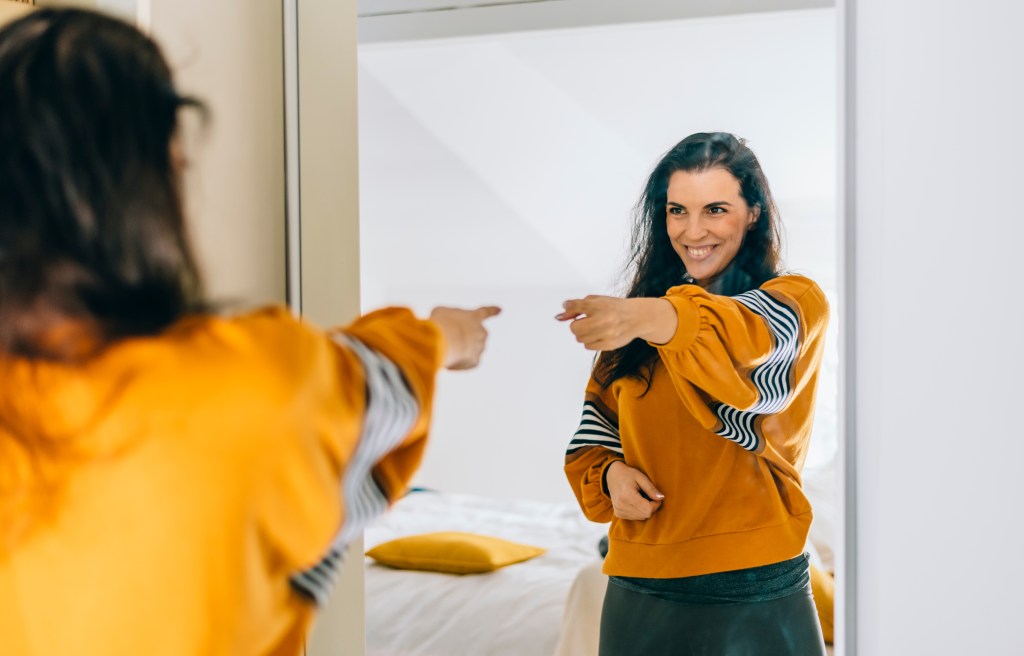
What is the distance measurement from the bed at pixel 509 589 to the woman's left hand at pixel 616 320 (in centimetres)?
24

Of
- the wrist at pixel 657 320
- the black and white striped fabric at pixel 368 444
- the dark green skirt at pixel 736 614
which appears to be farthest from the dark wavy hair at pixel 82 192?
the dark green skirt at pixel 736 614

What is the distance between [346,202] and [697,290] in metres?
0.55

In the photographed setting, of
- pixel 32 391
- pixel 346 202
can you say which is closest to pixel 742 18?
pixel 346 202

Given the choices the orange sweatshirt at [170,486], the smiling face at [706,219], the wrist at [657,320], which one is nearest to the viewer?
the orange sweatshirt at [170,486]

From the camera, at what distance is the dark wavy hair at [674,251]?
102cm

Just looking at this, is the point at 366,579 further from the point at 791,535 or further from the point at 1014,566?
the point at 1014,566

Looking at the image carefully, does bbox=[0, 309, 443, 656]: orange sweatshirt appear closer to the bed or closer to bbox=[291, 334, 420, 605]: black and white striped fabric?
bbox=[291, 334, 420, 605]: black and white striped fabric

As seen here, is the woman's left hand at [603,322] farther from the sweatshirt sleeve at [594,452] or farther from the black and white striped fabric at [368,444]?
the black and white striped fabric at [368,444]

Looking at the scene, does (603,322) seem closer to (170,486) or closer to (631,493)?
(631,493)

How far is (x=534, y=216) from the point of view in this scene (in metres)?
1.13

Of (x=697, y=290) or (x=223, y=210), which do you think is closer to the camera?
(x=697, y=290)

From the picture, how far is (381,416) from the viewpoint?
25.9 inches

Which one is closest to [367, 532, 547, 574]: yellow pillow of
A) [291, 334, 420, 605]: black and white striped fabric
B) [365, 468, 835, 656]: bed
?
[365, 468, 835, 656]: bed

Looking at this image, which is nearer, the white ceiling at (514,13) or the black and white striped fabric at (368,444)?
the black and white striped fabric at (368,444)
